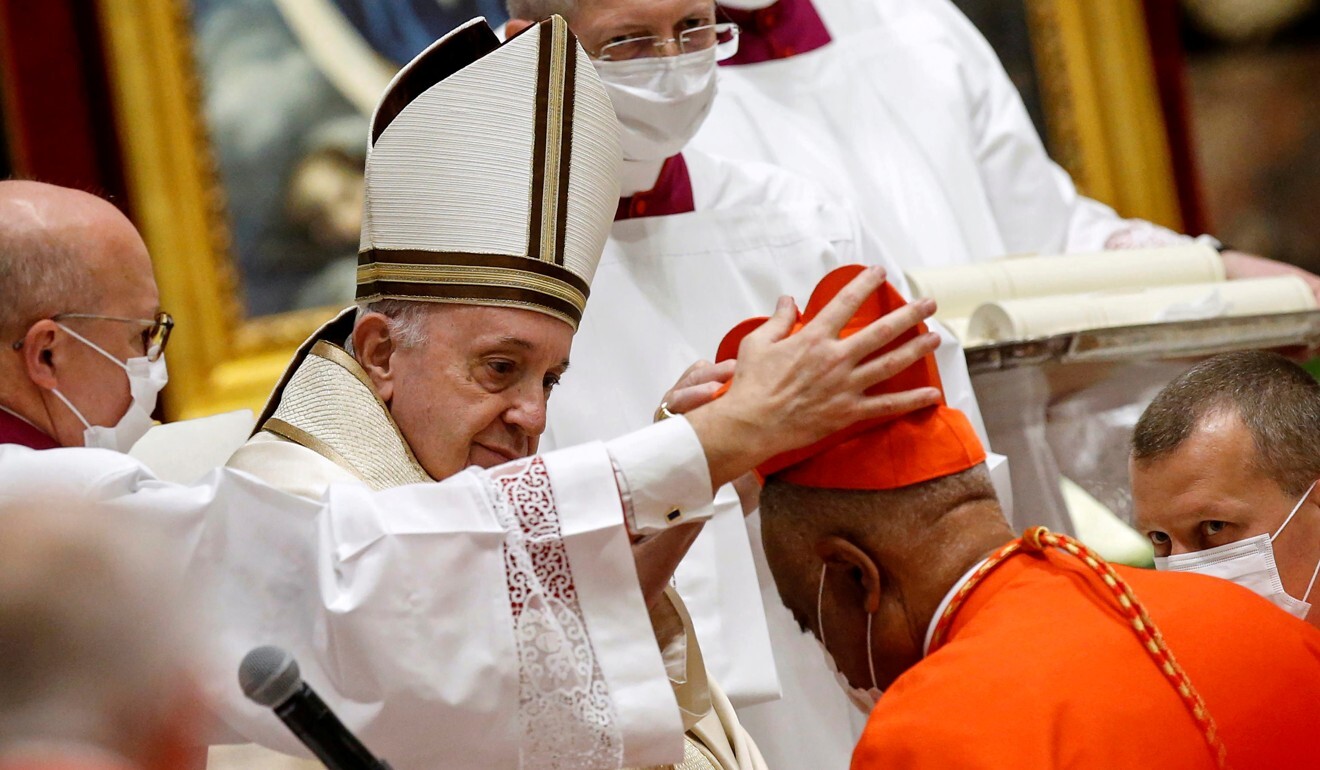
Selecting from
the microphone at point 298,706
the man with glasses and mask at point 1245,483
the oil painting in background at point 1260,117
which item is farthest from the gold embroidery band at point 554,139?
the oil painting in background at point 1260,117

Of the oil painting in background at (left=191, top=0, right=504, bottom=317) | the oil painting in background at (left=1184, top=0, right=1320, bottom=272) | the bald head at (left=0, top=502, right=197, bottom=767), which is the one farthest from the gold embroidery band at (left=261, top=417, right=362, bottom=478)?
the oil painting in background at (left=1184, top=0, right=1320, bottom=272)

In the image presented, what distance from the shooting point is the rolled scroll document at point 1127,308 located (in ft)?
12.5

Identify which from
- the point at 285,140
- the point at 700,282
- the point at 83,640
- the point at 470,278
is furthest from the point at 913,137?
the point at 83,640

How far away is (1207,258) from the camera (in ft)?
14.2

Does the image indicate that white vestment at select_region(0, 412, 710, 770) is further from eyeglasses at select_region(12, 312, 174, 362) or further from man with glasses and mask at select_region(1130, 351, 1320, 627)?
man with glasses and mask at select_region(1130, 351, 1320, 627)

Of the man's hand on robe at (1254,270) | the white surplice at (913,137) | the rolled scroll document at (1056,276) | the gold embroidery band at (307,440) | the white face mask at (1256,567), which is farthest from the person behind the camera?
the white surplice at (913,137)

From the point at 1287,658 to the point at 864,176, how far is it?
10.7 feet

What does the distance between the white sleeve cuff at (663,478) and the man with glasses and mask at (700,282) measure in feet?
3.60

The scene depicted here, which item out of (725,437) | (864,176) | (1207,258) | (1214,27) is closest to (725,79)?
(864,176)

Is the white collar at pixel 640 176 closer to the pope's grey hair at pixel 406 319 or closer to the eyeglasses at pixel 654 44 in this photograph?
the eyeglasses at pixel 654 44

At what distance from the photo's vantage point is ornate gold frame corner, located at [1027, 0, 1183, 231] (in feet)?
23.1

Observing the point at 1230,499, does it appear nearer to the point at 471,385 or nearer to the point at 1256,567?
the point at 1256,567

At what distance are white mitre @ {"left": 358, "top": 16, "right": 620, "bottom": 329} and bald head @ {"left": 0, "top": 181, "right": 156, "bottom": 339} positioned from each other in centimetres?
49

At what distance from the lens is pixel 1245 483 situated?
3.01 metres
